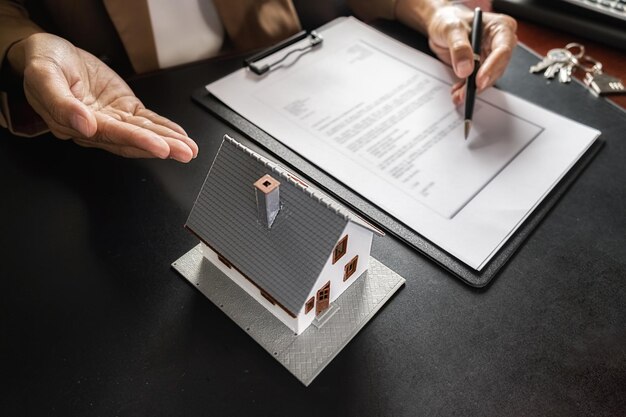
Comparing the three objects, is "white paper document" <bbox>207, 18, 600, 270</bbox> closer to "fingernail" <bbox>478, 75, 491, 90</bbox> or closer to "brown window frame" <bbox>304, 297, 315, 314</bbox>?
"fingernail" <bbox>478, 75, 491, 90</bbox>

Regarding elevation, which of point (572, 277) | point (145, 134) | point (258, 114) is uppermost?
point (145, 134)

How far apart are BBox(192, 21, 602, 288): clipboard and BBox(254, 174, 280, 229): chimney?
0.68 ft

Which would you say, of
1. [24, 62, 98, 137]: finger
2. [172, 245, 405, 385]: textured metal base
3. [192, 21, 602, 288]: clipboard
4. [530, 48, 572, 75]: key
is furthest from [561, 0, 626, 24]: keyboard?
[24, 62, 98, 137]: finger

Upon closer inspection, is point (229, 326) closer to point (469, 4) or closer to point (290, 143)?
point (290, 143)

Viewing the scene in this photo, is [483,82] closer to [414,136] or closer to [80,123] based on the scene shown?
[414,136]

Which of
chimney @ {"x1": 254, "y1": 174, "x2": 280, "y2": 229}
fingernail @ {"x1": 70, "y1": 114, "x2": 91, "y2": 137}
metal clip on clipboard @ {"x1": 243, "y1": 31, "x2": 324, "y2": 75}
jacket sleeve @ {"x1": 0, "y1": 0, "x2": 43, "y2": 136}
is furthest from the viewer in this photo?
metal clip on clipboard @ {"x1": 243, "y1": 31, "x2": 324, "y2": 75}

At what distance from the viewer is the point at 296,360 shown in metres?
0.59

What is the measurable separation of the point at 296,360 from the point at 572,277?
38 cm

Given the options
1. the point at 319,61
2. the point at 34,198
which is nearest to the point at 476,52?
the point at 319,61

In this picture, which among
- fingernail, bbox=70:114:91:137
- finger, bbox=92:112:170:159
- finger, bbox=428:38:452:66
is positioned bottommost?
finger, bbox=428:38:452:66

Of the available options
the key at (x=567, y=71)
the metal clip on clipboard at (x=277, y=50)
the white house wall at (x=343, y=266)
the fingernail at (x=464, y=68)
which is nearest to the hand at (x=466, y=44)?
the fingernail at (x=464, y=68)

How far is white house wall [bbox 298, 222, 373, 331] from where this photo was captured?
57 cm

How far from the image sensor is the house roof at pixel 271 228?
21.4 inches

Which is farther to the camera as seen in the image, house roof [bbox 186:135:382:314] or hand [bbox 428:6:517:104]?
hand [bbox 428:6:517:104]
